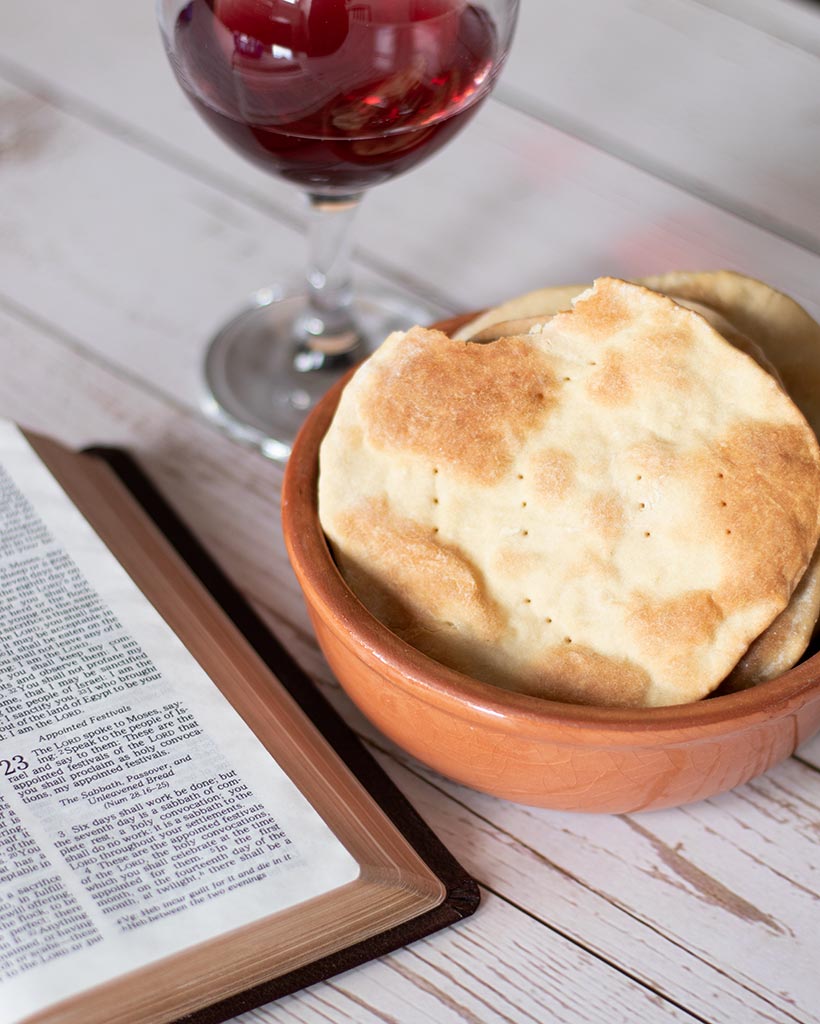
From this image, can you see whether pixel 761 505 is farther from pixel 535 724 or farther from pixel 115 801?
pixel 115 801

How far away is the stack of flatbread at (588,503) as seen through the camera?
533 millimetres

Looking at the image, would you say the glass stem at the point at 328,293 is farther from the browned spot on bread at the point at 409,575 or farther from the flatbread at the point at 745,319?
the browned spot on bread at the point at 409,575

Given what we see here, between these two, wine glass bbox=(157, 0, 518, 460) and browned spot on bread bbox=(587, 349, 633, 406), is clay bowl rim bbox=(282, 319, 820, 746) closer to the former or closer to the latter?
browned spot on bread bbox=(587, 349, 633, 406)

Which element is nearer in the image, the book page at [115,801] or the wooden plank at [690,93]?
the book page at [115,801]

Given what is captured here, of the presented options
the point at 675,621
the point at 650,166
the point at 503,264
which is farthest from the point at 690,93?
the point at 675,621

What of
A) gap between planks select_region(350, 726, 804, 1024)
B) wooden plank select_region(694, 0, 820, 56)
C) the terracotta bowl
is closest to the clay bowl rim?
the terracotta bowl

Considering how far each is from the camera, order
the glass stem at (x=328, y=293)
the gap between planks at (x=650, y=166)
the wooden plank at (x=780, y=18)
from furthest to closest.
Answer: the wooden plank at (x=780, y=18) → the gap between planks at (x=650, y=166) → the glass stem at (x=328, y=293)

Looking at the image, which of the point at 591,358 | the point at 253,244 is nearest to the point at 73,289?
the point at 253,244

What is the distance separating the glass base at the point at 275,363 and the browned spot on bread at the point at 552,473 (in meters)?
0.29

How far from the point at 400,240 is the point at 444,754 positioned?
20.1 inches

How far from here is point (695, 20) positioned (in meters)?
1.13

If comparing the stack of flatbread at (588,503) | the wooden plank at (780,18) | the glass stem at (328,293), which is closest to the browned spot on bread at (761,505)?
the stack of flatbread at (588,503)

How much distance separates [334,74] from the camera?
647mm

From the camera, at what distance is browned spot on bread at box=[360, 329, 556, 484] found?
565mm
